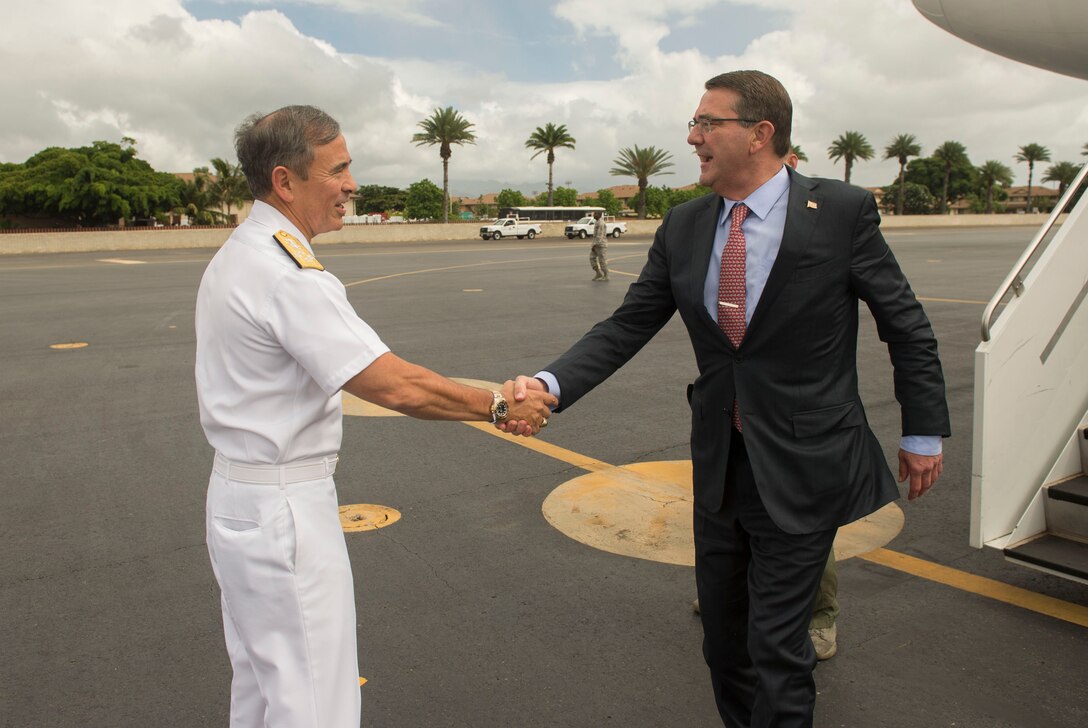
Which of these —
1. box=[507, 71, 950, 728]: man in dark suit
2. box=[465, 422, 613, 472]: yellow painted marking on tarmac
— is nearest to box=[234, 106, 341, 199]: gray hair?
box=[507, 71, 950, 728]: man in dark suit

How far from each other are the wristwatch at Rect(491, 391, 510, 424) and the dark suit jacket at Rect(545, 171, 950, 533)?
2.19ft

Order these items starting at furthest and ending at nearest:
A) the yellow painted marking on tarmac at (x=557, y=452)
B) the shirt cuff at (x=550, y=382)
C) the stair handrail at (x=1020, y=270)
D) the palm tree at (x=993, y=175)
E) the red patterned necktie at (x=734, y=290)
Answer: the palm tree at (x=993, y=175) < the yellow painted marking on tarmac at (x=557, y=452) < the stair handrail at (x=1020, y=270) < the shirt cuff at (x=550, y=382) < the red patterned necktie at (x=734, y=290)

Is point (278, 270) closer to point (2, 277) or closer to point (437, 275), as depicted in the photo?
point (437, 275)

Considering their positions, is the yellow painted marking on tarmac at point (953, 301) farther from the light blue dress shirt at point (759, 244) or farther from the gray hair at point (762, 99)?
the gray hair at point (762, 99)

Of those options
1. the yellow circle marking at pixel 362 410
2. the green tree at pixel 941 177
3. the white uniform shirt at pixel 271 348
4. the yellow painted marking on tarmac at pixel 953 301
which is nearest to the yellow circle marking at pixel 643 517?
the yellow circle marking at pixel 362 410

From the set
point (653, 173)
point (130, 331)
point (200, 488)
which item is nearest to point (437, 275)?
point (130, 331)

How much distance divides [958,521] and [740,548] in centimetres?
293

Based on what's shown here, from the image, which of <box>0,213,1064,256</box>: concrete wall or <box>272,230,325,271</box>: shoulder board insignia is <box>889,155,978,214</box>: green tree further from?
<box>272,230,325,271</box>: shoulder board insignia

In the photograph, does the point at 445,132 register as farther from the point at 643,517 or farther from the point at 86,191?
the point at 643,517

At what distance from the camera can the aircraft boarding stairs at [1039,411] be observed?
3.80 m

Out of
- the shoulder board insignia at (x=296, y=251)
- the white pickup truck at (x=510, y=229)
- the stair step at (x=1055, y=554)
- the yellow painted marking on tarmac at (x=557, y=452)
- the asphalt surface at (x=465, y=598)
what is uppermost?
the white pickup truck at (x=510, y=229)

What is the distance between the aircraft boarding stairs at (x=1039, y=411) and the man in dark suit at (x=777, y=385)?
1.14 meters

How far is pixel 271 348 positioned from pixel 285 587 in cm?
59

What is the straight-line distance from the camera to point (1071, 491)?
4047mm
